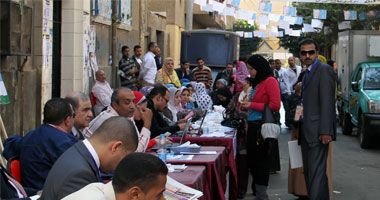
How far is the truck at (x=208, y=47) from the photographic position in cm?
2484

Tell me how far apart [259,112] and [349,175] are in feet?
10.5

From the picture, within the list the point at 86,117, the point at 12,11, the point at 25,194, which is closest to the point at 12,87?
the point at 12,11

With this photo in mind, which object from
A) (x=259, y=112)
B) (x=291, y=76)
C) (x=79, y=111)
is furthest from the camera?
(x=291, y=76)

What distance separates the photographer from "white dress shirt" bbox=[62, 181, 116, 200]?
3365mm

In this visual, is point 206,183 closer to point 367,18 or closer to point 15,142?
point 15,142

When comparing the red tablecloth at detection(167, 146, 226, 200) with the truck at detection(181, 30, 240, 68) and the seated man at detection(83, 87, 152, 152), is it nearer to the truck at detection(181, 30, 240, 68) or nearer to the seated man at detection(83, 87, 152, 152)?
the seated man at detection(83, 87, 152, 152)

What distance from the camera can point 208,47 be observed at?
2494 cm

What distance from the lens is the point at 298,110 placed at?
8391 millimetres

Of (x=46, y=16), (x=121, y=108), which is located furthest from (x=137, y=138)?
(x=46, y=16)

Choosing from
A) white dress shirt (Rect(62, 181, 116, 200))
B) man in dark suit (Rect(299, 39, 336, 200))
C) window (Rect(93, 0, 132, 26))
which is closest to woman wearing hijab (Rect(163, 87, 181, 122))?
man in dark suit (Rect(299, 39, 336, 200))

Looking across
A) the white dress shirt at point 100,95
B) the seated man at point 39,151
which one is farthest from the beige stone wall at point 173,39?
the seated man at point 39,151

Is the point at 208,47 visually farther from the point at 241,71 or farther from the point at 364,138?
the point at 364,138

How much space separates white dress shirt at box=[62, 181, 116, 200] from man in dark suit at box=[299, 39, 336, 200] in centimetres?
484

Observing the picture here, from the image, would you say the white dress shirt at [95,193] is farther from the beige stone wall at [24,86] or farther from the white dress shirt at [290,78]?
the white dress shirt at [290,78]
